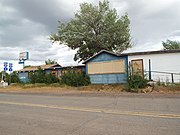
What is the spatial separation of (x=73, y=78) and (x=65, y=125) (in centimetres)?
2188

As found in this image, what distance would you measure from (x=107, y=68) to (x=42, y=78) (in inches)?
517

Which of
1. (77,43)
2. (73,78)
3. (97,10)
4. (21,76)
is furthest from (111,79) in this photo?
(21,76)

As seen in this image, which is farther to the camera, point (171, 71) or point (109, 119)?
point (171, 71)

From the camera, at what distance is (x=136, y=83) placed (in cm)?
2005

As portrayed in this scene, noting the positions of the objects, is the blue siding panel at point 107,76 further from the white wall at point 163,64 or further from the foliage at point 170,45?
the foliage at point 170,45

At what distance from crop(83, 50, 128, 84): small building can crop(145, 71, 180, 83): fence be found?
3.03m

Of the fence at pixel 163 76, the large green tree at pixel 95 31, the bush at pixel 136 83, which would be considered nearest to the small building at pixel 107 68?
the fence at pixel 163 76

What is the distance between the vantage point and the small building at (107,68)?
26.5 meters

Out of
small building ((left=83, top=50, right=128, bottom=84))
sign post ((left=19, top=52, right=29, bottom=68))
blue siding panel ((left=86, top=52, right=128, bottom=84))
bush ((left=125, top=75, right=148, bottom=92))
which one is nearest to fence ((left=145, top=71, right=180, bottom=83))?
bush ((left=125, top=75, right=148, bottom=92))

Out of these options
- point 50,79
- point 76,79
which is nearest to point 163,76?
point 76,79

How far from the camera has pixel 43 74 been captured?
37.2 metres

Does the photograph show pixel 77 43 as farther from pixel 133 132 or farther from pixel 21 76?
pixel 133 132

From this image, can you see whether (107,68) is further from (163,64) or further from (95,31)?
(95,31)

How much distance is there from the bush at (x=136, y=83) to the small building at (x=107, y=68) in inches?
208
